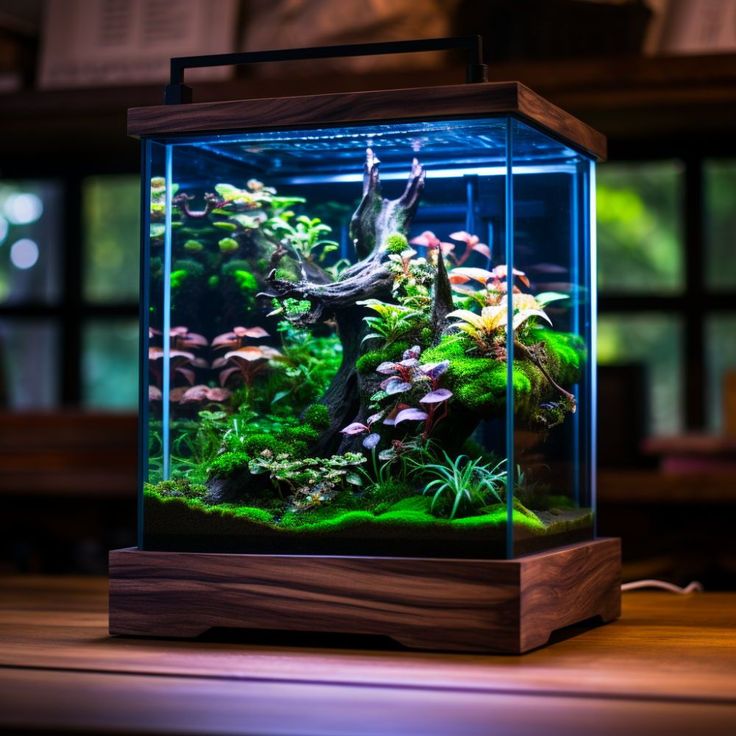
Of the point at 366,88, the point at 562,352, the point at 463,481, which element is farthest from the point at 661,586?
the point at 366,88

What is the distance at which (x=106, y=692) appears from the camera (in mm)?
1122

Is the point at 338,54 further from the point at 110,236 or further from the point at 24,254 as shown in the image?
the point at 24,254

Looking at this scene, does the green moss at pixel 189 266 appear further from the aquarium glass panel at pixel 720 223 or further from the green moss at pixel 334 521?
the aquarium glass panel at pixel 720 223

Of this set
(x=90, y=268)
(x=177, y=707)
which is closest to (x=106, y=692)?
(x=177, y=707)

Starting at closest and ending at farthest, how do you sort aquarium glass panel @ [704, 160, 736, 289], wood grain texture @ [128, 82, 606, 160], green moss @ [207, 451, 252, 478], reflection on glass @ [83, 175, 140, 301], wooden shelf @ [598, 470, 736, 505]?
wood grain texture @ [128, 82, 606, 160]
green moss @ [207, 451, 252, 478]
wooden shelf @ [598, 470, 736, 505]
aquarium glass panel @ [704, 160, 736, 289]
reflection on glass @ [83, 175, 140, 301]

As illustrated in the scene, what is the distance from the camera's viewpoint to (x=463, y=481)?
51.4 inches

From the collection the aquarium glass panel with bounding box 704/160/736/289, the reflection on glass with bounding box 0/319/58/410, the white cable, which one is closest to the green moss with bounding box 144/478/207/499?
the white cable

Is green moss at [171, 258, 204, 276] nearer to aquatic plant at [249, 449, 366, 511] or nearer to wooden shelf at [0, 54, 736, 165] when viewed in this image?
aquatic plant at [249, 449, 366, 511]

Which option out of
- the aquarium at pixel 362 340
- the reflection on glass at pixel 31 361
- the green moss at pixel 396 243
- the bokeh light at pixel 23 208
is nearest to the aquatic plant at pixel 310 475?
the aquarium at pixel 362 340

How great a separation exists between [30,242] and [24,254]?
0.12 ft

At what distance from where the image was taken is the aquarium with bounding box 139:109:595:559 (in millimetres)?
1315

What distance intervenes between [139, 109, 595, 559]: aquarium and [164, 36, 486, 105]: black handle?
0.06m

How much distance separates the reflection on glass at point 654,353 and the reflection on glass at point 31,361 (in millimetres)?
1484

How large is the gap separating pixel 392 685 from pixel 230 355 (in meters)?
0.46
